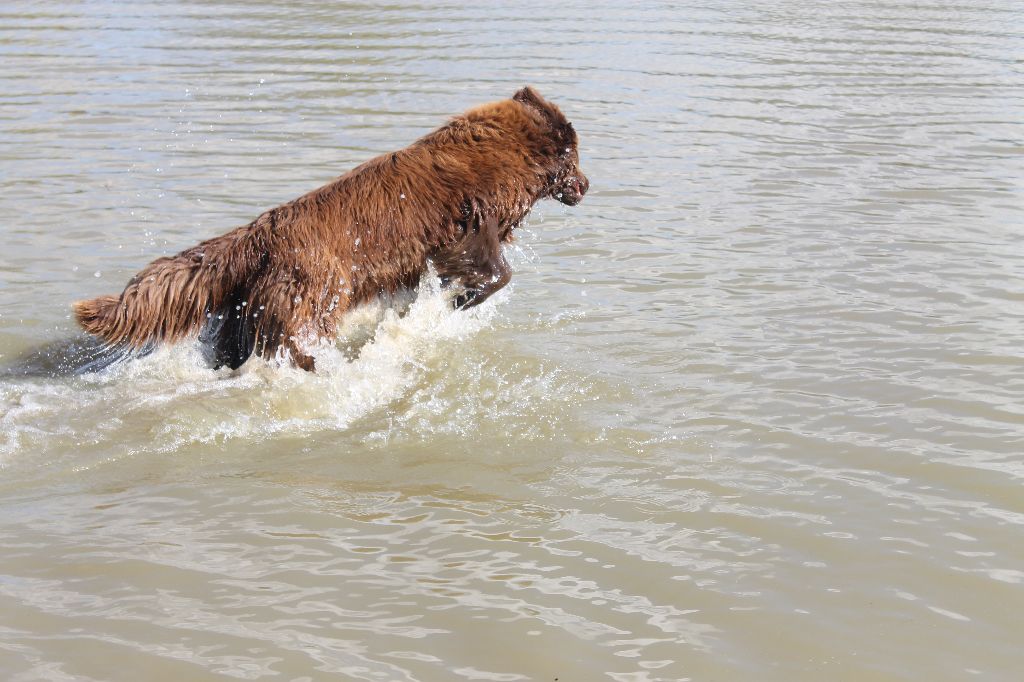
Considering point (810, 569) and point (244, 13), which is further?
point (244, 13)

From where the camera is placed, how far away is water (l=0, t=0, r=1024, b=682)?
368cm

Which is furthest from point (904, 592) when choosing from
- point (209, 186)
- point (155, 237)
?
point (209, 186)

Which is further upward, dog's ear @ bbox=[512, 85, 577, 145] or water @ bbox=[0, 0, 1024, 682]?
dog's ear @ bbox=[512, 85, 577, 145]

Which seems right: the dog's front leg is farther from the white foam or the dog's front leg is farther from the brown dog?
the white foam

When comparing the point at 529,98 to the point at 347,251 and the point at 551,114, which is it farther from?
the point at 347,251

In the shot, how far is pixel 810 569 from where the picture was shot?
13.3 feet

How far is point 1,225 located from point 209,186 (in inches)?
61.5

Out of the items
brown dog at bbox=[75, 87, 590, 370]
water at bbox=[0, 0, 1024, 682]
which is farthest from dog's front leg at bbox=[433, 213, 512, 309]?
water at bbox=[0, 0, 1024, 682]

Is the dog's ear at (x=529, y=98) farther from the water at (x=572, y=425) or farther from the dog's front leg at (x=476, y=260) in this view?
the water at (x=572, y=425)

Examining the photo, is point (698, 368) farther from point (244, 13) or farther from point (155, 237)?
point (244, 13)

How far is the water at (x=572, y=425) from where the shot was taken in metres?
3.68

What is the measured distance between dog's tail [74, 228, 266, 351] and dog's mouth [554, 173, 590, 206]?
6.14 feet

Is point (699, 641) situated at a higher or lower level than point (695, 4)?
lower

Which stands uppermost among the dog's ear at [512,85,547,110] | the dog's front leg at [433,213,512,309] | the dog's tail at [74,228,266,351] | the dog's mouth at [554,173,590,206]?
the dog's ear at [512,85,547,110]
